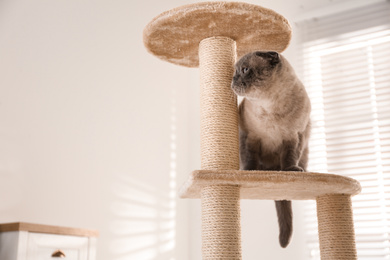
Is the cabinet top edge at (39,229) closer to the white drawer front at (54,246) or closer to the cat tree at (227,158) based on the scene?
the white drawer front at (54,246)

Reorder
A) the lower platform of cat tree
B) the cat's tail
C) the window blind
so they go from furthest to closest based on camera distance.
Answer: the window blind, the cat's tail, the lower platform of cat tree

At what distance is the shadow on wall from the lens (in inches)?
88.6

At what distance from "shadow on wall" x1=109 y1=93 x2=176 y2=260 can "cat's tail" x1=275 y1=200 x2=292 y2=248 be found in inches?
36.5

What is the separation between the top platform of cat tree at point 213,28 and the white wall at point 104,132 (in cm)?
60

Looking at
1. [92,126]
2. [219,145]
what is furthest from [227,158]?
[92,126]

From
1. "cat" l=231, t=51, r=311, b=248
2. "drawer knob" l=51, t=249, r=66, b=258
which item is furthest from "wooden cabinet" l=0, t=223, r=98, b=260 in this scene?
"cat" l=231, t=51, r=311, b=248

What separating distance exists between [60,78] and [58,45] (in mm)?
168

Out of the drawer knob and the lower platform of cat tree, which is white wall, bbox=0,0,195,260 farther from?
the lower platform of cat tree

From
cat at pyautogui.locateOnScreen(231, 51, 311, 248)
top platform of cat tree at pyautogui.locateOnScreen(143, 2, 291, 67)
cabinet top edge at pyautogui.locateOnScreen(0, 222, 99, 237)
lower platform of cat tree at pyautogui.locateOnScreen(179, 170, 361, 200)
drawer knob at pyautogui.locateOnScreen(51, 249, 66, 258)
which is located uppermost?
top platform of cat tree at pyautogui.locateOnScreen(143, 2, 291, 67)

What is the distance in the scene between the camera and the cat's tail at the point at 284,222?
1.67 metres

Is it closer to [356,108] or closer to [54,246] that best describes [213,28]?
[54,246]

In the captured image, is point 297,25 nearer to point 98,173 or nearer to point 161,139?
point 161,139

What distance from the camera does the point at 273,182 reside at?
131 cm

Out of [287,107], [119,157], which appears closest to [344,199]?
[287,107]
